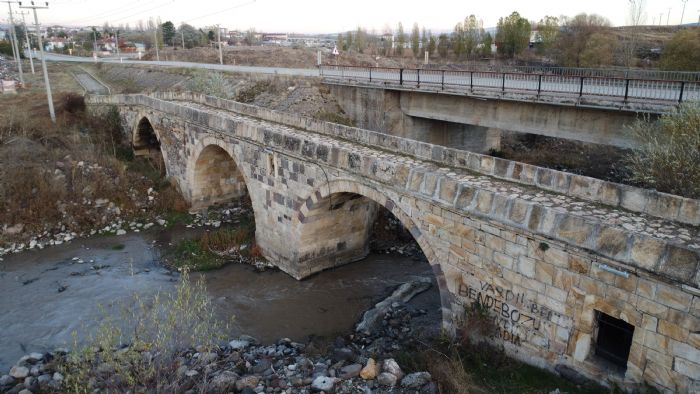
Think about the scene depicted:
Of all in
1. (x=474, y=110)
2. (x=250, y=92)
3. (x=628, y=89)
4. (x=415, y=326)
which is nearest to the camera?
(x=415, y=326)

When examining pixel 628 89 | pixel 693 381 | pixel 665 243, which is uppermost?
pixel 628 89

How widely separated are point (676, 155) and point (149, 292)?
1261 centimetres

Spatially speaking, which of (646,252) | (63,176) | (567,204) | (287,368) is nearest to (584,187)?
(567,204)

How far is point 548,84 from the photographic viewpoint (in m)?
14.5

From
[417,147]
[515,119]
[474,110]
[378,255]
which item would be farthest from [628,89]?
[378,255]

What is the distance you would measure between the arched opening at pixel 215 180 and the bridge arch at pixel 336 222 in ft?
17.7

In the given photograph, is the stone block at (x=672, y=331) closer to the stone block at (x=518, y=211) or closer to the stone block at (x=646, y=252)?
the stone block at (x=646, y=252)

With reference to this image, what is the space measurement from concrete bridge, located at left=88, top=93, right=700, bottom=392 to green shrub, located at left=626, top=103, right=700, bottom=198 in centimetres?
487

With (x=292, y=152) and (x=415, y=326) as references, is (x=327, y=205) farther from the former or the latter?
(x=415, y=326)

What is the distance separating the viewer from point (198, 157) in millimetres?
15734

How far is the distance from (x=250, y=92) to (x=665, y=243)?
2105 centimetres

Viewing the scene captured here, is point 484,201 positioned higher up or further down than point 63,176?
higher up

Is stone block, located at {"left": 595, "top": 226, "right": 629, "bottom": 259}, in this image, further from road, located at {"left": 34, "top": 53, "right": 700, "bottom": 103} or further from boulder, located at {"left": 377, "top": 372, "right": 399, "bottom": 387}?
road, located at {"left": 34, "top": 53, "right": 700, "bottom": 103}

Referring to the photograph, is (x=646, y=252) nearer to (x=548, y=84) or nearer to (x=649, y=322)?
(x=649, y=322)
